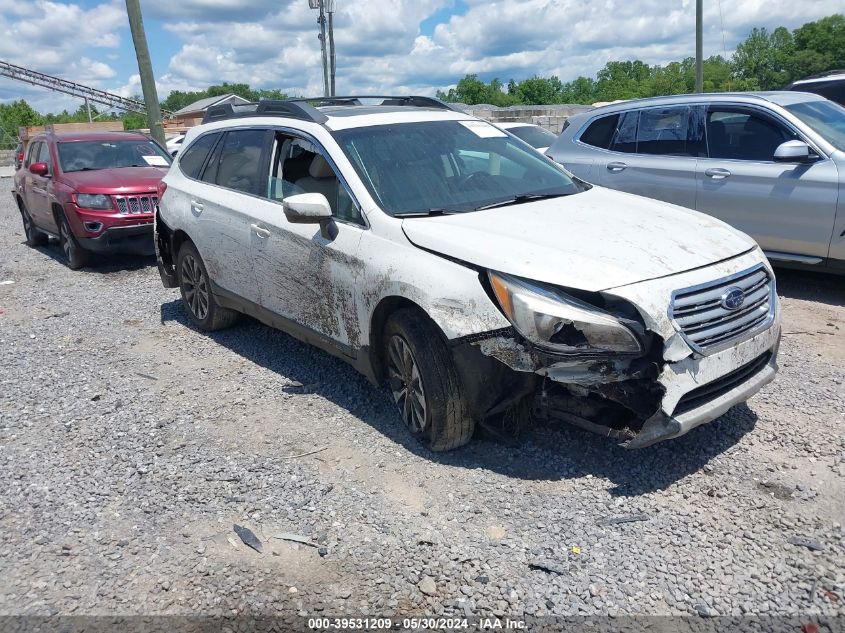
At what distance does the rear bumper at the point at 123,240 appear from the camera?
923cm

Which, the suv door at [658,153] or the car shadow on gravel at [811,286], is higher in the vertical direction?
the suv door at [658,153]

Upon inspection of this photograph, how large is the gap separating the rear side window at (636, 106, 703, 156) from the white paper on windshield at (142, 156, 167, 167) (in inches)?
265

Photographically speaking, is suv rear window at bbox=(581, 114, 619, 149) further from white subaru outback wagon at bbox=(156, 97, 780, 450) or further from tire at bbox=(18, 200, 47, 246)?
tire at bbox=(18, 200, 47, 246)

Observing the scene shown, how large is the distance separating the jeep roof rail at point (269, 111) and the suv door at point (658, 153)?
12.2ft

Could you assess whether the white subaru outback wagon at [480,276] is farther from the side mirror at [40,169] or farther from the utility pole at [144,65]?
the utility pole at [144,65]

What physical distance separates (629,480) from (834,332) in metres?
3.01

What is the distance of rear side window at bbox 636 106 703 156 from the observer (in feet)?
23.4

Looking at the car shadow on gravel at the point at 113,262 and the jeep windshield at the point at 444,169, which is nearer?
the jeep windshield at the point at 444,169

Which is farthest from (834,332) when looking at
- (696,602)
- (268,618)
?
(268,618)

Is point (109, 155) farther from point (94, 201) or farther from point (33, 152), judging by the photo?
point (33, 152)

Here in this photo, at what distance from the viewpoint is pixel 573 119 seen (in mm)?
8289

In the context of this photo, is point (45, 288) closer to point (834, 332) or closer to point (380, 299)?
point (380, 299)

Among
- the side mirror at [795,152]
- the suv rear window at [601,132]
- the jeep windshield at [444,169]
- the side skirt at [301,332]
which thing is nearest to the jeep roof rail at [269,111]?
the jeep windshield at [444,169]

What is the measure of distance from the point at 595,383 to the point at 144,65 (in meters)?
12.9
